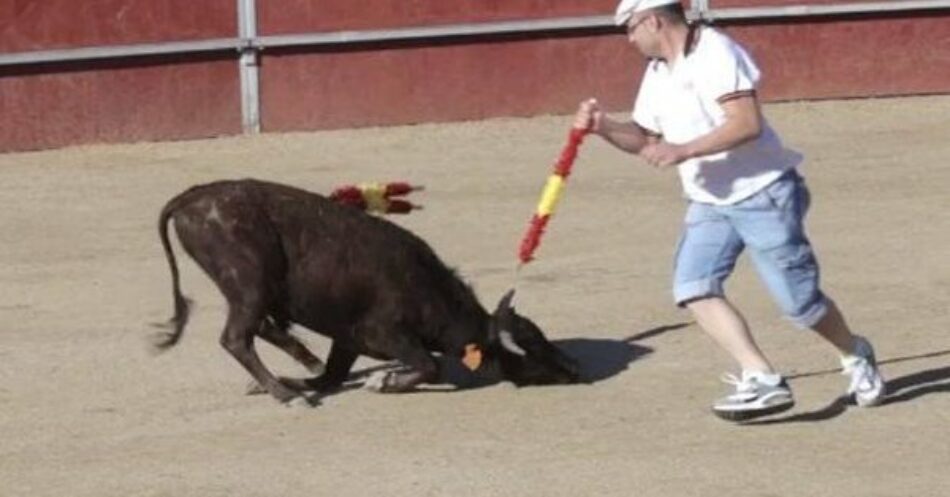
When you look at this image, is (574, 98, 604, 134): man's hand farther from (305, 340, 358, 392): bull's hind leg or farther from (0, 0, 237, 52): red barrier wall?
(0, 0, 237, 52): red barrier wall

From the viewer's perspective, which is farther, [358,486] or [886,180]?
[886,180]

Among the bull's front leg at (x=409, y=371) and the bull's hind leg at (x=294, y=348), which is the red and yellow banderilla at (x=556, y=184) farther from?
the bull's hind leg at (x=294, y=348)

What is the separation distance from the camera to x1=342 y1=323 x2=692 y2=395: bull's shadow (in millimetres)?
8672

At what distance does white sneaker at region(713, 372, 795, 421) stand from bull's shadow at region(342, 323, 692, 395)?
0.83 metres

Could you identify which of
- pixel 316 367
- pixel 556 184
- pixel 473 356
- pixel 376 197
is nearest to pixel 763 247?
pixel 556 184

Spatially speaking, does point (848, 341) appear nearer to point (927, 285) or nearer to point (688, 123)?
point (688, 123)

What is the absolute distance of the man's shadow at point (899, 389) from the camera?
315 inches

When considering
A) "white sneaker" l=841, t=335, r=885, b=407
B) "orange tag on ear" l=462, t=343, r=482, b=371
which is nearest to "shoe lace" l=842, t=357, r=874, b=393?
"white sneaker" l=841, t=335, r=885, b=407

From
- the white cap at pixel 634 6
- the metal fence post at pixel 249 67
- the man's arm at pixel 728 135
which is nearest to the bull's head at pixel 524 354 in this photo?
the man's arm at pixel 728 135

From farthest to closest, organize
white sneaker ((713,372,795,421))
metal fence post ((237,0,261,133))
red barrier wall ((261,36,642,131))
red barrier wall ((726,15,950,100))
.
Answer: red barrier wall ((726,15,950,100)) < red barrier wall ((261,36,642,131)) < metal fence post ((237,0,261,133)) < white sneaker ((713,372,795,421))

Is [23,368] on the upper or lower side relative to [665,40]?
lower

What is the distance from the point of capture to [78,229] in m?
11.5

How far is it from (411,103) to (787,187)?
6427 millimetres

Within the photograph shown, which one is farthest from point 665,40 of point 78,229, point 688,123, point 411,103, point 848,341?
point 411,103
